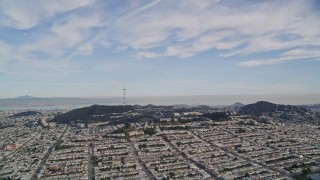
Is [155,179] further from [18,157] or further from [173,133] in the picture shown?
[173,133]

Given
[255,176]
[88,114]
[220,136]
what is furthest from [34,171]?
[88,114]

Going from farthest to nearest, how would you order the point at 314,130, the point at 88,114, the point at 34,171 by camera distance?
the point at 88,114 → the point at 314,130 → the point at 34,171

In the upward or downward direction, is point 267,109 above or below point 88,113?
above

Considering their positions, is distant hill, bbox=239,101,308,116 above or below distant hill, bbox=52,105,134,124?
above

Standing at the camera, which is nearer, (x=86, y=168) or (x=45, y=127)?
(x=86, y=168)

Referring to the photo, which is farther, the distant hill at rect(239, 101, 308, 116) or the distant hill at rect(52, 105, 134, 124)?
A: the distant hill at rect(239, 101, 308, 116)

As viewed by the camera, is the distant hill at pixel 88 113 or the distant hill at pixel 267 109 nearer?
the distant hill at pixel 88 113

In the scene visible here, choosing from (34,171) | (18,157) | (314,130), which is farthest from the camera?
(314,130)

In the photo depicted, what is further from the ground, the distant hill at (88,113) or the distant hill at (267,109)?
the distant hill at (267,109)
